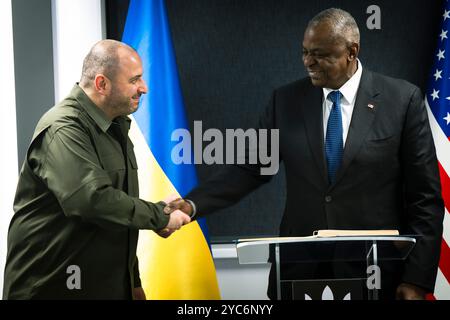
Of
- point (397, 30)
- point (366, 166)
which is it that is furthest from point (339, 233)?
point (397, 30)

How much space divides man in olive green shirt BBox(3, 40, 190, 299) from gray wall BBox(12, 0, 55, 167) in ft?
2.54

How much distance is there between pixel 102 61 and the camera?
6.98ft

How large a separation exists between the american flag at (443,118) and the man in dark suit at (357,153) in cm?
79

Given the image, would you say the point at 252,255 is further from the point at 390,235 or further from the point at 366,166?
the point at 366,166

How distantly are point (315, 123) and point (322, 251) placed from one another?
0.61 metres

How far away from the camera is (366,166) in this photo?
227cm

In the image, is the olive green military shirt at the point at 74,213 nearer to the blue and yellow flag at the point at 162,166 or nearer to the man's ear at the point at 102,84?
the man's ear at the point at 102,84

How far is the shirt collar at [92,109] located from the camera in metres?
2.07

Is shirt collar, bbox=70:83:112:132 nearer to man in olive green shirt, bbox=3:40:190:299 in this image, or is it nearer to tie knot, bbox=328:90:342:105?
man in olive green shirt, bbox=3:40:190:299

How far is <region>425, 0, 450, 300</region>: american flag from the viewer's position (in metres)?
3.00

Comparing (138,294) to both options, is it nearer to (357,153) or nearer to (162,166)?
(162,166)
